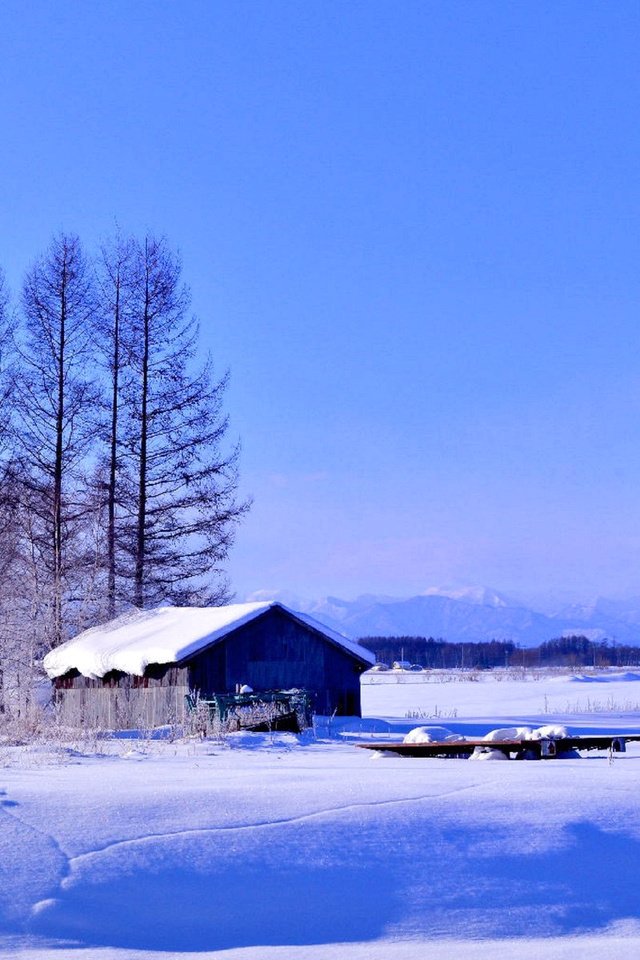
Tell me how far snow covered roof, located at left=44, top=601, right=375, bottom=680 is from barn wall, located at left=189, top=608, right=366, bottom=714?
0.32 m

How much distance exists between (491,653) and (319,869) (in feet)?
551

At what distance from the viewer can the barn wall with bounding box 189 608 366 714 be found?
26.2 metres

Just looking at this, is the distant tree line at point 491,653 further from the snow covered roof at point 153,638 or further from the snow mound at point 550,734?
the snow mound at point 550,734

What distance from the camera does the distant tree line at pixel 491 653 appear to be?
15162 centimetres

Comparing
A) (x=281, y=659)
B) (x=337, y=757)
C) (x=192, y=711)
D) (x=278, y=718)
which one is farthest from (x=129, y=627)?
(x=337, y=757)

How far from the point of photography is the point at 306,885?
295 inches

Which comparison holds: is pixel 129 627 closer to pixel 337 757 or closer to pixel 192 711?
pixel 192 711

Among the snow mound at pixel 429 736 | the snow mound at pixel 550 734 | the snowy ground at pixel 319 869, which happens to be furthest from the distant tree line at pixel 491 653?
the snowy ground at pixel 319 869

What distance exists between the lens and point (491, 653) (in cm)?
17162

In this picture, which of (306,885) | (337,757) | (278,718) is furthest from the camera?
(278,718)

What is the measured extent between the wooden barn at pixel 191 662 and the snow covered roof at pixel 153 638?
3 centimetres

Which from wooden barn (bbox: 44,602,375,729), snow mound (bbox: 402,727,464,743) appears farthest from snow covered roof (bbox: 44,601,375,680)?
snow mound (bbox: 402,727,464,743)

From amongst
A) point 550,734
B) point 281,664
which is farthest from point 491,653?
point 550,734

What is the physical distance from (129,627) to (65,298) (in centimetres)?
1040
